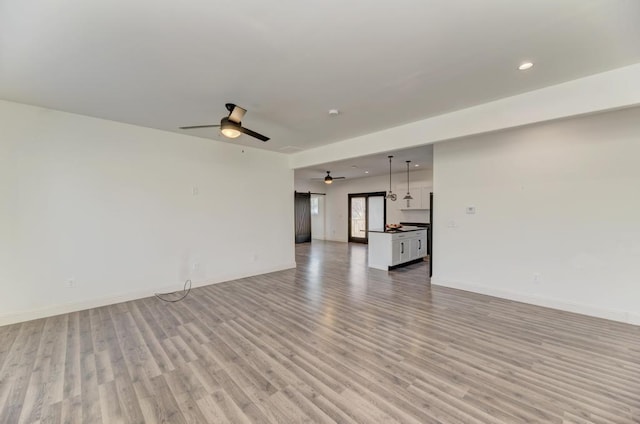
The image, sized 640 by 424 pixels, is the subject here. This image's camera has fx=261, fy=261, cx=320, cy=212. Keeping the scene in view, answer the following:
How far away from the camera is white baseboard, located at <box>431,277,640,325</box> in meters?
3.16

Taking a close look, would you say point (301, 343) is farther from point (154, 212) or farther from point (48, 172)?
point (48, 172)

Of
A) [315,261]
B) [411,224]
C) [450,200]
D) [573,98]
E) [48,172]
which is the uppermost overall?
[573,98]

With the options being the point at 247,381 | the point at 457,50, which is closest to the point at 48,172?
the point at 247,381

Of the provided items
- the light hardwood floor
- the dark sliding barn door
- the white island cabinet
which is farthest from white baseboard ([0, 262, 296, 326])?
the dark sliding barn door

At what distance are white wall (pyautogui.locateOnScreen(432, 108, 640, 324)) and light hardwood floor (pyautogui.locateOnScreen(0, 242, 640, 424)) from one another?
423 mm

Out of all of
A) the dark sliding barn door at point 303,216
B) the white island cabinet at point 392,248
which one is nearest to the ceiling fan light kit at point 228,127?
the white island cabinet at point 392,248

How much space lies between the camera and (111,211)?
3.95 metres

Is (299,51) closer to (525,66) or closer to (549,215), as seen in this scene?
(525,66)

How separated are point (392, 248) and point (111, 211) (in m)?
5.30

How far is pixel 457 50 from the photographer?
225 cm

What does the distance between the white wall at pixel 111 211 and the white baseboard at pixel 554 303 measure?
4082 mm

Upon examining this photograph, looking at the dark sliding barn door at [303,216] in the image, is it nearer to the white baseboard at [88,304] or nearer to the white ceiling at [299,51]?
the white baseboard at [88,304]

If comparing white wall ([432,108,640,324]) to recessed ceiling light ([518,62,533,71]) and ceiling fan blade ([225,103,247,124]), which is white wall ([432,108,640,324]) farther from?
ceiling fan blade ([225,103,247,124])

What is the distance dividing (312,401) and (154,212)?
3.90 meters
